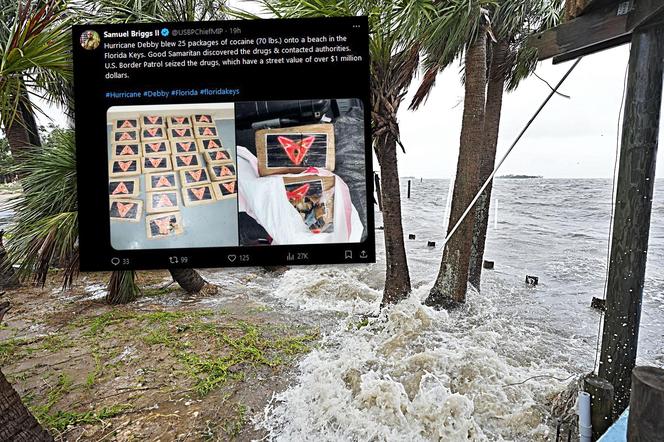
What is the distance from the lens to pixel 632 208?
8.76ft

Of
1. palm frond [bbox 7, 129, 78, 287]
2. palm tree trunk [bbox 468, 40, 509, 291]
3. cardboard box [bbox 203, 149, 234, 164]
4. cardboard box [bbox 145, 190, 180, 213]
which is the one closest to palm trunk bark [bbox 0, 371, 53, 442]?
palm frond [bbox 7, 129, 78, 287]

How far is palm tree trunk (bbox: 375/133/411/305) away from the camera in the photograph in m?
4.82

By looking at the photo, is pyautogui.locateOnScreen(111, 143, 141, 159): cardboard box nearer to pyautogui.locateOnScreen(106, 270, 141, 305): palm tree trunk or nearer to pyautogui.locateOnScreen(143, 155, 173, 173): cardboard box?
pyautogui.locateOnScreen(143, 155, 173, 173): cardboard box

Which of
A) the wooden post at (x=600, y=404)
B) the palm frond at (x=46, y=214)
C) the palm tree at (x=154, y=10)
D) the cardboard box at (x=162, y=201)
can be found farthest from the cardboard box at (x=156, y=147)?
the wooden post at (x=600, y=404)

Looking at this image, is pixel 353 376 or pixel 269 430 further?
pixel 353 376

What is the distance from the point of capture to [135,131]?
1.96 meters

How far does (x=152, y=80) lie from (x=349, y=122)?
105 cm

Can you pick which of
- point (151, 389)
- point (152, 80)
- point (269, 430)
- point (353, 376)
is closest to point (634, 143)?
point (152, 80)

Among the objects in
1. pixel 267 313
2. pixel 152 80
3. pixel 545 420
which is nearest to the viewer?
pixel 152 80

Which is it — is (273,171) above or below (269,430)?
above

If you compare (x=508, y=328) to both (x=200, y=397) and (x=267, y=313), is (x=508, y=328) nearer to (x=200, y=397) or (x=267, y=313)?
(x=267, y=313)

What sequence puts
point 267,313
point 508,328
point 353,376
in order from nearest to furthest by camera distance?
point 353,376, point 508,328, point 267,313

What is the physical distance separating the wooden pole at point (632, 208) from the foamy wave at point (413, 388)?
1104 mm
